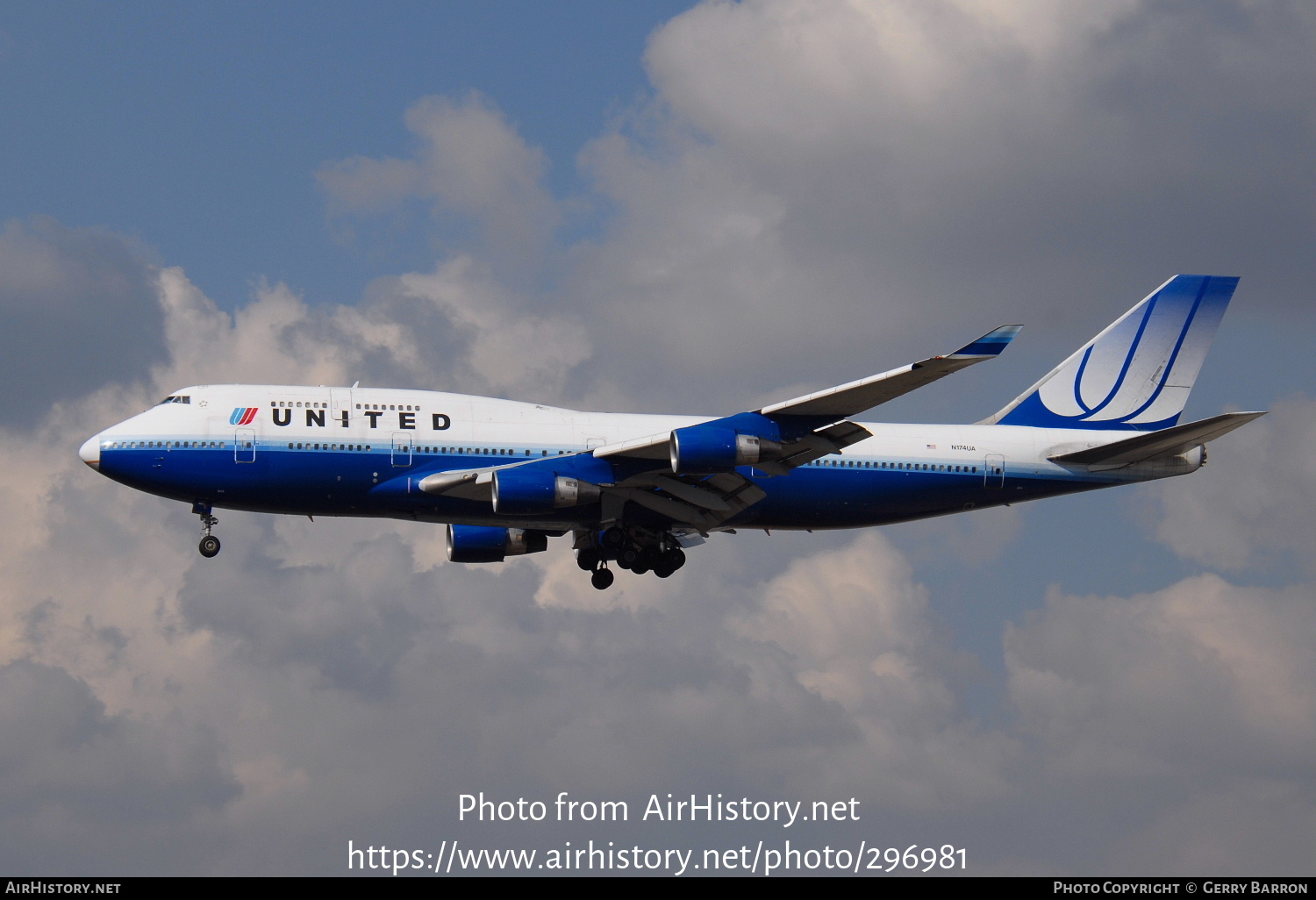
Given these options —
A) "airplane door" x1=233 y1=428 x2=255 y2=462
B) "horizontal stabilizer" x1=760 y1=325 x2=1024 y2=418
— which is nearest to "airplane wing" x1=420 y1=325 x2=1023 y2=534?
"horizontal stabilizer" x1=760 y1=325 x2=1024 y2=418

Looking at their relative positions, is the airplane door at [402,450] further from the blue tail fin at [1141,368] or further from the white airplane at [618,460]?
the blue tail fin at [1141,368]

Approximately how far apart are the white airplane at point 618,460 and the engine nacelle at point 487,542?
7 cm

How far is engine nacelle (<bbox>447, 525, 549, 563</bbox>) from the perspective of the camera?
56.4 meters

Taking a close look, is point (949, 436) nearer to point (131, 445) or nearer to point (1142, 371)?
point (1142, 371)

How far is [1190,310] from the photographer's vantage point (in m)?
59.7

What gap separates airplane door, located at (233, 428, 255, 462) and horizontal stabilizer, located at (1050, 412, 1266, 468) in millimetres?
27370

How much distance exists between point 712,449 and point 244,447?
47.4 feet

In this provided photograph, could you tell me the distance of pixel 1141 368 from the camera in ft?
194

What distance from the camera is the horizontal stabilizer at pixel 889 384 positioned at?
41.0m

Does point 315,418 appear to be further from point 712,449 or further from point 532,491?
point 712,449

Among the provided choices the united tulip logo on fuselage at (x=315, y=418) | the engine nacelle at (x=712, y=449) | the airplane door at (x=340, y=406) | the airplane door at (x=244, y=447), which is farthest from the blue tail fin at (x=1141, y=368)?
the airplane door at (x=244, y=447)

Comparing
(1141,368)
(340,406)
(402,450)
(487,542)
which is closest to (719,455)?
(402,450)

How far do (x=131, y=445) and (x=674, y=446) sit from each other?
16.8 metres

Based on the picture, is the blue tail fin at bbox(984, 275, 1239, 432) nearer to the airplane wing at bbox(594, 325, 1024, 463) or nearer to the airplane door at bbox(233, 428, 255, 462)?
the airplane wing at bbox(594, 325, 1024, 463)
